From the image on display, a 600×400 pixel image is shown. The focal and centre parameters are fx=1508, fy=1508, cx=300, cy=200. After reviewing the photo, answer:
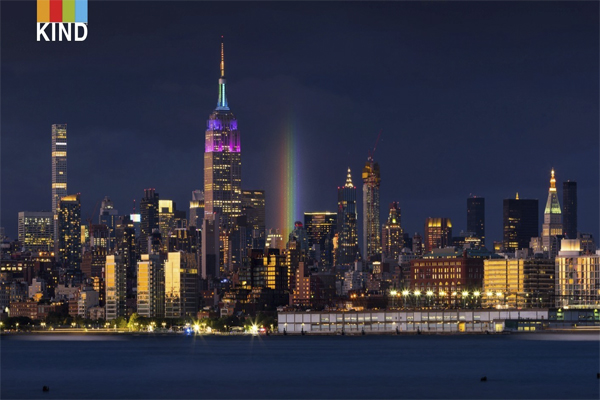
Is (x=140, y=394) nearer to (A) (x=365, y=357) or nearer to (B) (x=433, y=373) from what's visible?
(B) (x=433, y=373)

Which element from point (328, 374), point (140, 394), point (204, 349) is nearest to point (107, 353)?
point (204, 349)

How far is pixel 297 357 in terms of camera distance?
169750 mm

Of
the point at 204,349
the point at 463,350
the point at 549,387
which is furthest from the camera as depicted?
the point at 204,349

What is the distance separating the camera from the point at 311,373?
141 m

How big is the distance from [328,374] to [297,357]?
30432 millimetres

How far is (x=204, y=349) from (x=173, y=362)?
3495cm

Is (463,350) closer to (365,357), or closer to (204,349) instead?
(365,357)

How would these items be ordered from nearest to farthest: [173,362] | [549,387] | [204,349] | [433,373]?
[549,387], [433,373], [173,362], [204,349]

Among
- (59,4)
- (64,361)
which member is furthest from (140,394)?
(64,361)

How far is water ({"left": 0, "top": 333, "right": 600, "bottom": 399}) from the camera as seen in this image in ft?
390

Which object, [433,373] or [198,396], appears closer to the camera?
[198,396]

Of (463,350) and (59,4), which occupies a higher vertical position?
(59,4)

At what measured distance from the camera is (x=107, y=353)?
19100 cm

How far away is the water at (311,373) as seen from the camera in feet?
390
